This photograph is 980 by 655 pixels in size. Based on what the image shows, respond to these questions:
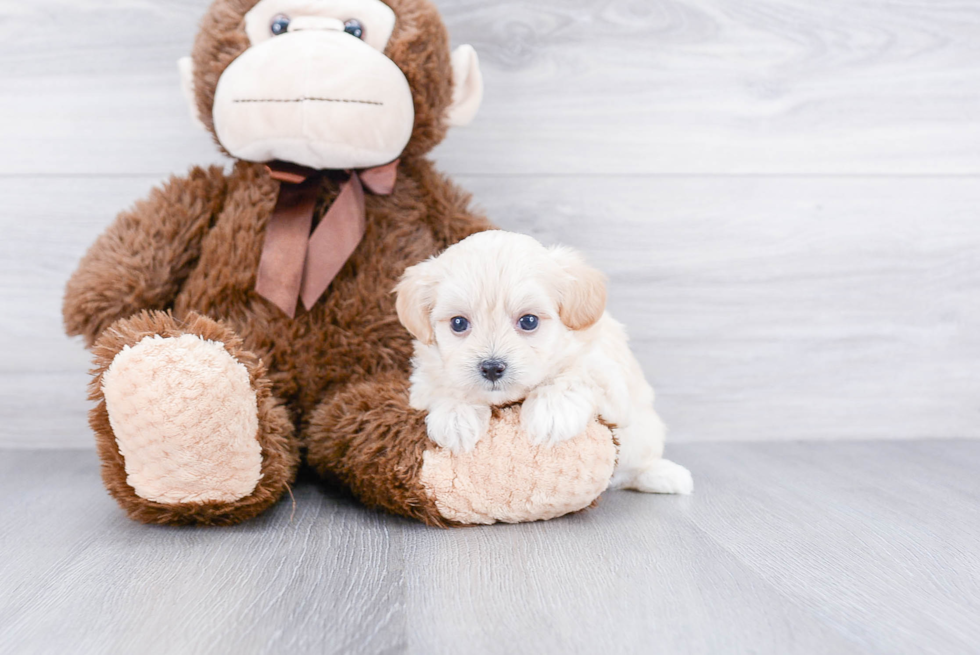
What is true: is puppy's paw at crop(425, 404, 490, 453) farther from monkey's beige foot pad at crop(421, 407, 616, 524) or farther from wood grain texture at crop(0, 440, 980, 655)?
wood grain texture at crop(0, 440, 980, 655)

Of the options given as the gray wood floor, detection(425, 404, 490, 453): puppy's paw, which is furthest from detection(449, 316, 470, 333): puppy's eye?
the gray wood floor

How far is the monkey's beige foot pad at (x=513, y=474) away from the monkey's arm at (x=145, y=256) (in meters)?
0.51

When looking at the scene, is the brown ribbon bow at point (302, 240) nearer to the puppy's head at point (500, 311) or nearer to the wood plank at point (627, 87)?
the puppy's head at point (500, 311)

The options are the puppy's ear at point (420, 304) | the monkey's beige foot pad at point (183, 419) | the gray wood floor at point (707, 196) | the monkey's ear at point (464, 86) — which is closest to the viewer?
the monkey's beige foot pad at point (183, 419)

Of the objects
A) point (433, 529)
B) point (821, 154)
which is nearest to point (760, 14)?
point (821, 154)

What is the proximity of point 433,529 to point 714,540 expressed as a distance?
14.2 inches

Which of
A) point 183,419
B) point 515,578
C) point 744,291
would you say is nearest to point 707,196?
point 744,291

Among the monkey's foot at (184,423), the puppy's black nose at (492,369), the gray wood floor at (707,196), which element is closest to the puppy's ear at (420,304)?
the puppy's black nose at (492,369)

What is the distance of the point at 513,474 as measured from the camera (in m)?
0.92

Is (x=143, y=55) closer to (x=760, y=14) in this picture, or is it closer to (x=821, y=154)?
(x=760, y=14)

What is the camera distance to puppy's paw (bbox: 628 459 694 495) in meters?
1.13

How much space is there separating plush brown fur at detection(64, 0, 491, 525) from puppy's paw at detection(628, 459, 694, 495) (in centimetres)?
41

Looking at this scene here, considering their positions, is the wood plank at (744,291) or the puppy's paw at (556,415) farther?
the wood plank at (744,291)

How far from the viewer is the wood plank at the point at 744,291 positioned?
1.40m
